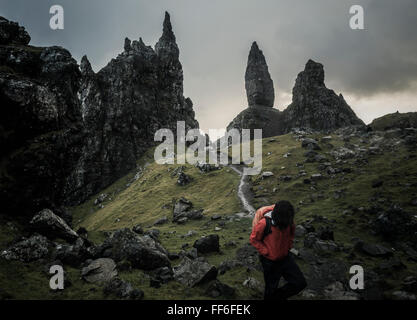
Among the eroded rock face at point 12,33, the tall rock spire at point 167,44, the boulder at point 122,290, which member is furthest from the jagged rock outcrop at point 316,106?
the boulder at point 122,290

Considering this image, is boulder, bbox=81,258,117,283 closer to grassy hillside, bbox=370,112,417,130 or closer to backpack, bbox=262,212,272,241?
backpack, bbox=262,212,272,241

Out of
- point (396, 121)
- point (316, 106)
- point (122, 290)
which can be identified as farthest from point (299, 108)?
point (122, 290)

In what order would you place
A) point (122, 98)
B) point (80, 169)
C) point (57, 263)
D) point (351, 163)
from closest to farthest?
point (57, 263)
point (351, 163)
point (80, 169)
point (122, 98)

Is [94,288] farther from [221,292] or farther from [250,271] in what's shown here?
[250,271]

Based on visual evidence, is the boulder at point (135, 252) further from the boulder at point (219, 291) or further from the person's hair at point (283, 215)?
the person's hair at point (283, 215)

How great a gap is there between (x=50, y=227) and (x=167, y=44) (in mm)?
163305

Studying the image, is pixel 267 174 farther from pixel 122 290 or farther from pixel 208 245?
pixel 122 290

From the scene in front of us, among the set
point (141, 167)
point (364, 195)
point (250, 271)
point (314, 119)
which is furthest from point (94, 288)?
point (314, 119)

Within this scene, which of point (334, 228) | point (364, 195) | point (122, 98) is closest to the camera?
point (334, 228)

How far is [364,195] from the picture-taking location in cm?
2919

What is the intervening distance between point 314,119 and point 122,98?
107735 millimetres

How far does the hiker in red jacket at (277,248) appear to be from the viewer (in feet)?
30.1

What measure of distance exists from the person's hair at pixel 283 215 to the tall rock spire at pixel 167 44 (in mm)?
155309

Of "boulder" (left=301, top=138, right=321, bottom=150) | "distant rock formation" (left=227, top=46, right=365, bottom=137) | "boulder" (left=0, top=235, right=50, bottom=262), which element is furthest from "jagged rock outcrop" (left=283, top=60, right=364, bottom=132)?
"boulder" (left=0, top=235, right=50, bottom=262)
